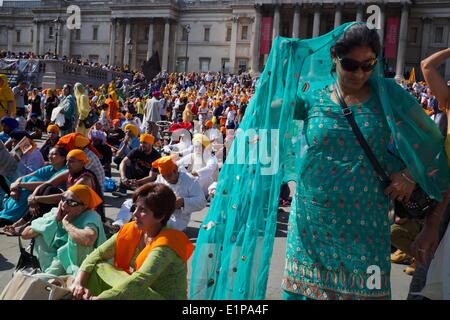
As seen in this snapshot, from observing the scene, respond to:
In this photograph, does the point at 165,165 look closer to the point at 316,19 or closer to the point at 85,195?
the point at 85,195

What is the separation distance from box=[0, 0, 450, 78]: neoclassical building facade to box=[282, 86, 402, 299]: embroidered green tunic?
46167 millimetres

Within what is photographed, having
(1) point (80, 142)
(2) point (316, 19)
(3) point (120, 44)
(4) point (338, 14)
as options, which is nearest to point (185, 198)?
(1) point (80, 142)

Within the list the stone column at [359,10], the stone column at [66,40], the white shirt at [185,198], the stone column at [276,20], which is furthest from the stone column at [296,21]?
the white shirt at [185,198]

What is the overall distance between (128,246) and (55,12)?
7280 cm

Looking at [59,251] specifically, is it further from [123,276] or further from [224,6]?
[224,6]

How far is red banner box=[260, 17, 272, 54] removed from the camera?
54.8m

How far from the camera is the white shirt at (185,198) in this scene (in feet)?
21.0

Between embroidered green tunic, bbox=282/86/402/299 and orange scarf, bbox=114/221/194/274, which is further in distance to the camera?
orange scarf, bbox=114/221/194/274

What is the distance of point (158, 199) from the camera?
3242 millimetres

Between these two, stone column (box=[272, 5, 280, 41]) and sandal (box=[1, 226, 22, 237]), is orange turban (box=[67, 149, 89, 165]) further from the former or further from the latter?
stone column (box=[272, 5, 280, 41])

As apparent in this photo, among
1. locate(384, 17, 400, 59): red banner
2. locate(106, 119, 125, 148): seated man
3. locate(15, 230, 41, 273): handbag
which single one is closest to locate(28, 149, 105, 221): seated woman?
locate(15, 230, 41, 273): handbag

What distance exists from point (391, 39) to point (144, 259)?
51183 millimetres

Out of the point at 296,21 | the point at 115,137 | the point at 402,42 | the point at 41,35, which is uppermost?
the point at 296,21
